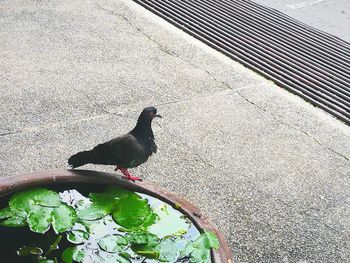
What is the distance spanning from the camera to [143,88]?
5.48 m

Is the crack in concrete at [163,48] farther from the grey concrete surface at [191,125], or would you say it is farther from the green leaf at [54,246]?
the green leaf at [54,246]

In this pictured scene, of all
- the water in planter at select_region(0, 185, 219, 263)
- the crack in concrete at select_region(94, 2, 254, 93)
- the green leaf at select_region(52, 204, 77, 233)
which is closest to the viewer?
Result: the water in planter at select_region(0, 185, 219, 263)

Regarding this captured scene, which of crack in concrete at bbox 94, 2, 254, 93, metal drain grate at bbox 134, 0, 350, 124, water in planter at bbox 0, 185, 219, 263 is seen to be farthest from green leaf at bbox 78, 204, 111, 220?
metal drain grate at bbox 134, 0, 350, 124

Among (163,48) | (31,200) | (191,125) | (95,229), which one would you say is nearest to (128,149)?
(95,229)

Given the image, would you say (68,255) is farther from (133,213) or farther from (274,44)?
→ (274,44)

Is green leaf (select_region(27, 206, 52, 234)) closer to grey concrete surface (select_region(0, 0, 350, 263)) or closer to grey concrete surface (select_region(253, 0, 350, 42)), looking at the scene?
grey concrete surface (select_region(0, 0, 350, 263))

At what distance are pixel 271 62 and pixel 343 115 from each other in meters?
1.27

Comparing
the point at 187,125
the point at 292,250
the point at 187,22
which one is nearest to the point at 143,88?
the point at 187,125

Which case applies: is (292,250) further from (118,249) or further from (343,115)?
(343,115)

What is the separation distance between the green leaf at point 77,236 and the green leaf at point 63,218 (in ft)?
0.17

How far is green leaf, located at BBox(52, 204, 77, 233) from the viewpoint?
315cm

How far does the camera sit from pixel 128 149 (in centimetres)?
344

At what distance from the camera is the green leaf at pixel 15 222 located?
10.3 ft

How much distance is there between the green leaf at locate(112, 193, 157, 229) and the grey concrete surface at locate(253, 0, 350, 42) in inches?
195
